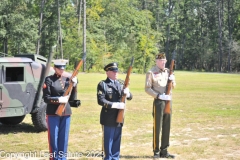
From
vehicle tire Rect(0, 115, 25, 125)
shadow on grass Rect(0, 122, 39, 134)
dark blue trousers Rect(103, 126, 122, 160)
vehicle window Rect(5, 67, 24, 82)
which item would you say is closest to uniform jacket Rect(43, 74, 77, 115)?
dark blue trousers Rect(103, 126, 122, 160)

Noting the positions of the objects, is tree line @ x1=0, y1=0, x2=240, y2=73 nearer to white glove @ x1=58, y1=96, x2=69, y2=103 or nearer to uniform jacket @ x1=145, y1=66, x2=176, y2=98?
uniform jacket @ x1=145, y1=66, x2=176, y2=98

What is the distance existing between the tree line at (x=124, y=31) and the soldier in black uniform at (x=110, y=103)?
27352mm

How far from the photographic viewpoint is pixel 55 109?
659 centimetres

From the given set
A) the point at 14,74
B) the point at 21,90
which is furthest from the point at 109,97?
the point at 14,74

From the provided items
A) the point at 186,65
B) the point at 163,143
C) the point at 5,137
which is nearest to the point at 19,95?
the point at 5,137

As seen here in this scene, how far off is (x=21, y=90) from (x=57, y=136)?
3230mm

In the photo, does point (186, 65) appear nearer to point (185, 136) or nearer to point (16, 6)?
point (16, 6)

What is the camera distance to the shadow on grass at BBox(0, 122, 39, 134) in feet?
34.4

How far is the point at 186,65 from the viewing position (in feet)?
246

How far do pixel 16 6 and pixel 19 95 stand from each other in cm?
3922

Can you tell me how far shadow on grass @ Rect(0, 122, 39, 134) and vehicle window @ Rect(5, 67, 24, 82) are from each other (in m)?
1.41

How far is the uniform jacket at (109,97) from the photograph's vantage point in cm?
643

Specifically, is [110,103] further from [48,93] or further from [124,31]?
[124,31]

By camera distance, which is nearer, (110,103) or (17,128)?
(110,103)
